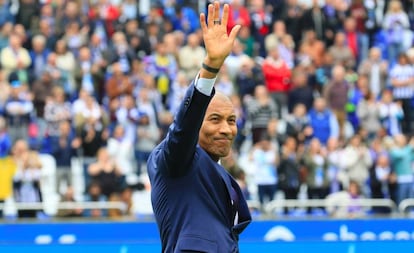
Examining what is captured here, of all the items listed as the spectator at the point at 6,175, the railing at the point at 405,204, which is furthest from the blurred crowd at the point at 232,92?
the railing at the point at 405,204

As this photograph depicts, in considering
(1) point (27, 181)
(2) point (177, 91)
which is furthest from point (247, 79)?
(1) point (27, 181)

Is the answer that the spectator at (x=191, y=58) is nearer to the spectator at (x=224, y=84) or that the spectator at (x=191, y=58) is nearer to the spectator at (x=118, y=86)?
the spectator at (x=224, y=84)

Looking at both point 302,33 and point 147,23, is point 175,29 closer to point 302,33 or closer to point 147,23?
point 147,23

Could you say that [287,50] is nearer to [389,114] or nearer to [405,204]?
[389,114]

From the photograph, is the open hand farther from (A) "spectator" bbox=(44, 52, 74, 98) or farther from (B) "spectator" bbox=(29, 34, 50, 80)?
(B) "spectator" bbox=(29, 34, 50, 80)

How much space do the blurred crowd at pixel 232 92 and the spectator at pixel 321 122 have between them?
2cm

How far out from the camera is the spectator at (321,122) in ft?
60.7

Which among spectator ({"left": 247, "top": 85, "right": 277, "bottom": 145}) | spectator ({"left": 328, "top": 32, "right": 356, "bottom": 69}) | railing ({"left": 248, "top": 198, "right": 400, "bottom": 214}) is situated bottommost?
railing ({"left": 248, "top": 198, "right": 400, "bottom": 214})

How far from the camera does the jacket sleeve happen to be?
5.07 m

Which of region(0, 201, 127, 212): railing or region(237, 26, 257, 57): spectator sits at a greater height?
region(237, 26, 257, 57): spectator

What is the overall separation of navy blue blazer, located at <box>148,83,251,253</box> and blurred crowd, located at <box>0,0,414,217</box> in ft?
33.4

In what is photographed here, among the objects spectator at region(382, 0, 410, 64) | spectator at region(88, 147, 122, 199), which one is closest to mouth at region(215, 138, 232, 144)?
spectator at region(88, 147, 122, 199)

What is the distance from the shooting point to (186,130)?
16.7ft

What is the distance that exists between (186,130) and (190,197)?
0.40m
